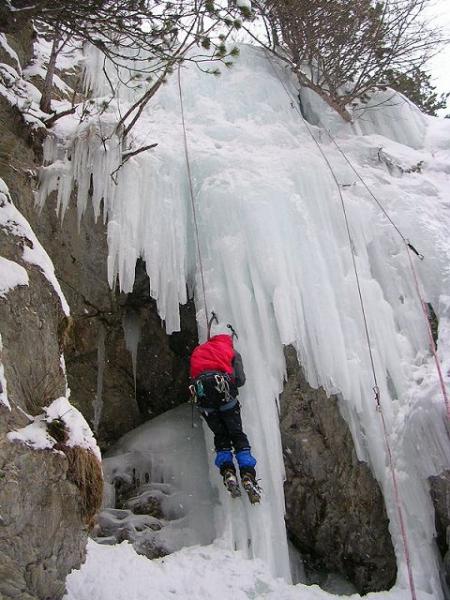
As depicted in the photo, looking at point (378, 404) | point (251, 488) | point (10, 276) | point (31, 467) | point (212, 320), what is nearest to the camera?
point (31, 467)

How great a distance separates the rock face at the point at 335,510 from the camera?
4590 mm

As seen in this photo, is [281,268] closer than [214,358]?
No

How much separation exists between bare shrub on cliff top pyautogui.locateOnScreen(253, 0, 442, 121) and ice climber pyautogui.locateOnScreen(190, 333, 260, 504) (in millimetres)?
5058

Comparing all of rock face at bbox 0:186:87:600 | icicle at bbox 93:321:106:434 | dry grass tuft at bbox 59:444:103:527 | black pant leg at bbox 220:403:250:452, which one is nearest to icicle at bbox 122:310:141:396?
icicle at bbox 93:321:106:434

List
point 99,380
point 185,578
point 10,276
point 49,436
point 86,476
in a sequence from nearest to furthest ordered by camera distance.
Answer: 1. point 49,436
2. point 86,476
3. point 10,276
4. point 185,578
5. point 99,380

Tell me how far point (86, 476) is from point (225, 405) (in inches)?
59.4

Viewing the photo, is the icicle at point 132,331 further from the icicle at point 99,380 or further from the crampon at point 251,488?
the crampon at point 251,488

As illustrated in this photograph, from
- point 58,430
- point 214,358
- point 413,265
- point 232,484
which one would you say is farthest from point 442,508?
point 58,430

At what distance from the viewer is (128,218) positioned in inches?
205

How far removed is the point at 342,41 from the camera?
7391 mm

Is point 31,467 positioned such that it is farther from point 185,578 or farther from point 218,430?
point 218,430

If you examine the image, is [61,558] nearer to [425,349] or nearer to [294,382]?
[294,382]

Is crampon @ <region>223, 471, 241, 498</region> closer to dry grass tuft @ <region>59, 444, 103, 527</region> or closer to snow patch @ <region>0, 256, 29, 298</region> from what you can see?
dry grass tuft @ <region>59, 444, 103, 527</region>

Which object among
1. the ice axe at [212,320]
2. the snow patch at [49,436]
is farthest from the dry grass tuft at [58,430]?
the ice axe at [212,320]
